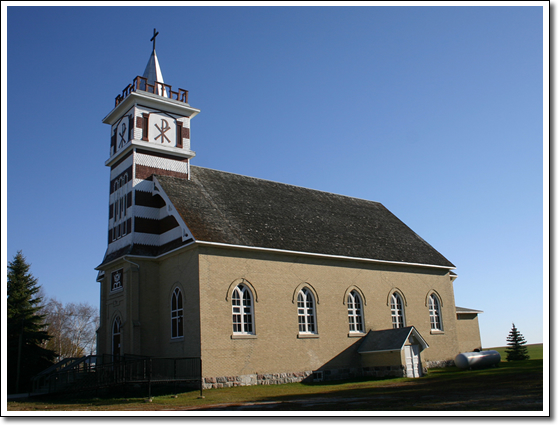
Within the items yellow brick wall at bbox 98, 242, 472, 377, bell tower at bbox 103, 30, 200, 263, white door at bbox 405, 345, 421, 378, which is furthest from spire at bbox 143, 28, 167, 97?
white door at bbox 405, 345, 421, 378

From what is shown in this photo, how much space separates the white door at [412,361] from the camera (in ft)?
82.7

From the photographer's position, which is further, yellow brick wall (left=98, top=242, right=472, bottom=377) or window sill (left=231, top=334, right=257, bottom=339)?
window sill (left=231, top=334, right=257, bottom=339)

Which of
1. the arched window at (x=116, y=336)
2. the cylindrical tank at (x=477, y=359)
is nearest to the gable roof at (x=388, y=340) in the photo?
the cylindrical tank at (x=477, y=359)

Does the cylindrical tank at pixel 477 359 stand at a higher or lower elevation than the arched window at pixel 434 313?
lower

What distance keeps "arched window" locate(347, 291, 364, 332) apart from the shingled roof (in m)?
2.43

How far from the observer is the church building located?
23.3 meters

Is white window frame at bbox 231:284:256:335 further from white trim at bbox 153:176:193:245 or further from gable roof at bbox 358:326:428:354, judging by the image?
gable roof at bbox 358:326:428:354

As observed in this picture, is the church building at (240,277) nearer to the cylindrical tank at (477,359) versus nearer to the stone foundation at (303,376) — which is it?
the stone foundation at (303,376)

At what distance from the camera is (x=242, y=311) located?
23.8 meters

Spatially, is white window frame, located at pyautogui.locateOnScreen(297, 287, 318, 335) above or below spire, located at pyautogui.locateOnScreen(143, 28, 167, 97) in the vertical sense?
below

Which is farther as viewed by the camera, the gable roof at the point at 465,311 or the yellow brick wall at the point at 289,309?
the gable roof at the point at 465,311

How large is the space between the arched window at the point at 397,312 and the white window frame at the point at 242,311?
10.1 metres

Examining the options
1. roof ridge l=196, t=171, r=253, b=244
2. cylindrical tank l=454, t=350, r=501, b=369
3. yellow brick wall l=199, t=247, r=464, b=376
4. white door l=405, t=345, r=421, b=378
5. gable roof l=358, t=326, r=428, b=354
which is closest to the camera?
yellow brick wall l=199, t=247, r=464, b=376

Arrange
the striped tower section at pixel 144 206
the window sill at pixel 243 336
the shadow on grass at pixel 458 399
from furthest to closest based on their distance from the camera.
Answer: the striped tower section at pixel 144 206, the window sill at pixel 243 336, the shadow on grass at pixel 458 399
